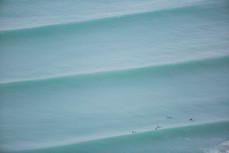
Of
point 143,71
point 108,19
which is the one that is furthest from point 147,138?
point 108,19

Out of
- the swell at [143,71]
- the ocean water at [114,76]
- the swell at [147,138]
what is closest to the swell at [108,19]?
the ocean water at [114,76]

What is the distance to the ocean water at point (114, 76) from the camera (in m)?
1.95

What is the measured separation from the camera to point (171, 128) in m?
1.95

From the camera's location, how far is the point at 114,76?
7.23 ft

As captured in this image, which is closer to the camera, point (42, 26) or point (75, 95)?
point (75, 95)

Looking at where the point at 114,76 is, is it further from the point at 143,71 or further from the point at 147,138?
the point at 147,138

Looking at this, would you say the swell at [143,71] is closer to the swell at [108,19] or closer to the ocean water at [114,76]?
the ocean water at [114,76]

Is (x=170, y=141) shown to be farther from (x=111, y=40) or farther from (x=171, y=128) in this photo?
(x=111, y=40)

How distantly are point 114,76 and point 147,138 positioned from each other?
0.54 m

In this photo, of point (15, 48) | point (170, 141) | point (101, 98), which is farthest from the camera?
point (15, 48)

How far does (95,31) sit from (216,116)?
1178 mm

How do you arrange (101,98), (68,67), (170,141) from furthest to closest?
(68,67)
(101,98)
(170,141)

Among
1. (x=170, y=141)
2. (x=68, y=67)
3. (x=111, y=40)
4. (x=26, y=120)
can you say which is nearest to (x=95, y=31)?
(x=111, y=40)

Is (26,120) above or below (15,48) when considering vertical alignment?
below
